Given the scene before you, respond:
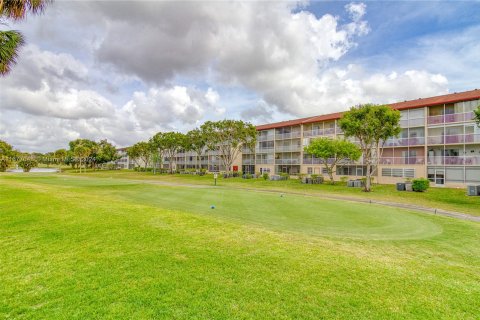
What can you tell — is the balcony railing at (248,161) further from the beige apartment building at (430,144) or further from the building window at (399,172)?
the building window at (399,172)

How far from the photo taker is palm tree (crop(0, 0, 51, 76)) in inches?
424

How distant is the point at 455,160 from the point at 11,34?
1948 inches

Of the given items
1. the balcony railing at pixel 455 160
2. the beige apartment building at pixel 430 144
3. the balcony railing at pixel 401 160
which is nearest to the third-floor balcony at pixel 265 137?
the beige apartment building at pixel 430 144

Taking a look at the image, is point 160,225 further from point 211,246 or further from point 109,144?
point 109,144

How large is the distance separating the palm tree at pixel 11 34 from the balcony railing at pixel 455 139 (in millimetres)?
48070

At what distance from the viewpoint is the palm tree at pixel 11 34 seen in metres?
10.8

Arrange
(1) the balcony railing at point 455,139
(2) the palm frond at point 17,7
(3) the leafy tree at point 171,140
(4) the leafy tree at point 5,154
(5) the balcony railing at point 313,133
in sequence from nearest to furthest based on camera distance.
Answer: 1. (2) the palm frond at point 17,7
2. (1) the balcony railing at point 455,139
3. (5) the balcony railing at point 313,133
4. (4) the leafy tree at point 5,154
5. (3) the leafy tree at point 171,140

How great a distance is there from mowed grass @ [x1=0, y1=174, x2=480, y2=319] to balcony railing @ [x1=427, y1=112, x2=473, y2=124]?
36119 mm

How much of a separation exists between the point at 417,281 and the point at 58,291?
296 inches

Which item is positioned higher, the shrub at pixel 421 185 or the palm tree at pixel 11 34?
the palm tree at pixel 11 34

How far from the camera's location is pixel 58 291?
15.9ft

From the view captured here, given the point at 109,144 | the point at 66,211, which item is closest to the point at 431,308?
the point at 66,211

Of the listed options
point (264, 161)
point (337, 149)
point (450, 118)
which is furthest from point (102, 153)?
point (450, 118)

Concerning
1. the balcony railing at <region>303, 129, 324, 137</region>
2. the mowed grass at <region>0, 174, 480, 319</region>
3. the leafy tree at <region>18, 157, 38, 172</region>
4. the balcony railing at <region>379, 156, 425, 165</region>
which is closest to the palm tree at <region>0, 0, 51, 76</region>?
the mowed grass at <region>0, 174, 480, 319</region>
